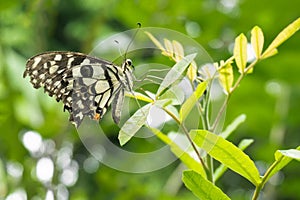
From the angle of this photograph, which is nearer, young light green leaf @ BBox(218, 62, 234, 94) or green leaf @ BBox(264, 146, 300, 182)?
green leaf @ BBox(264, 146, 300, 182)

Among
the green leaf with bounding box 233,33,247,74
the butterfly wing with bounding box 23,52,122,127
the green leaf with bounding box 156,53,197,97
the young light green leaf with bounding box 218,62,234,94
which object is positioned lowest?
the butterfly wing with bounding box 23,52,122,127

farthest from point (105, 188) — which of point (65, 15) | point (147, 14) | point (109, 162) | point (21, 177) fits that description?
point (65, 15)

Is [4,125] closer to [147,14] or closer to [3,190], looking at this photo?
[3,190]

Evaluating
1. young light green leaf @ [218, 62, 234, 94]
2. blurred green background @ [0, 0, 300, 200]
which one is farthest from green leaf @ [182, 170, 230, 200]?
blurred green background @ [0, 0, 300, 200]

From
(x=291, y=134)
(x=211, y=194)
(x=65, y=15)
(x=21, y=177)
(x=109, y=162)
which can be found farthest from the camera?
(x=65, y=15)

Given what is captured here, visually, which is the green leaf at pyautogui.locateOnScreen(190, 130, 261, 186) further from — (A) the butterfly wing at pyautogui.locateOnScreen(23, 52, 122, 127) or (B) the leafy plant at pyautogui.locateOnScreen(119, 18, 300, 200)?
(A) the butterfly wing at pyautogui.locateOnScreen(23, 52, 122, 127)

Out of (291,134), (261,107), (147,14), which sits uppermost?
(147,14)

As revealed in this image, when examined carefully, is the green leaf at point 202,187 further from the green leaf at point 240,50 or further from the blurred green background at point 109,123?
the blurred green background at point 109,123
